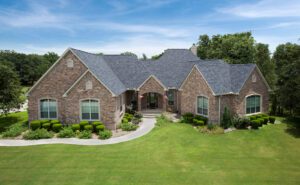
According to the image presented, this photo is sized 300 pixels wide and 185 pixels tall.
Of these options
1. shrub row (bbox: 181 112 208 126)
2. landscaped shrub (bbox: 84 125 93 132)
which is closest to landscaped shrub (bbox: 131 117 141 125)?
shrub row (bbox: 181 112 208 126)

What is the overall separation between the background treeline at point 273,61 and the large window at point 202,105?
8.33 metres

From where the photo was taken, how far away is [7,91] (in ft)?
73.8

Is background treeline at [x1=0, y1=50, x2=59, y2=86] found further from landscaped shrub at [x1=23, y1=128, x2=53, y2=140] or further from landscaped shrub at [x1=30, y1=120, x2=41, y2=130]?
landscaped shrub at [x1=23, y1=128, x2=53, y2=140]

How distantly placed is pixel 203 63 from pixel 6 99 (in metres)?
22.1

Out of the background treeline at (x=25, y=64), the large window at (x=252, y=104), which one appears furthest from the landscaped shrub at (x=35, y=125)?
the background treeline at (x=25, y=64)

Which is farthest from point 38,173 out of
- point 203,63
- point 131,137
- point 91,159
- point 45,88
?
point 203,63

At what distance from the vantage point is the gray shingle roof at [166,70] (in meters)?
24.0

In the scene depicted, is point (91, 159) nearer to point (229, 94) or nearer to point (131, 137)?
point (131, 137)

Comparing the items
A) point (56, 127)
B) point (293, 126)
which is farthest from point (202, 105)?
point (56, 127)

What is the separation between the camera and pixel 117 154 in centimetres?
1581

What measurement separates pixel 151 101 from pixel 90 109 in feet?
36.9

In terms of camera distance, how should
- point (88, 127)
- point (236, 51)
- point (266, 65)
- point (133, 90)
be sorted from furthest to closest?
point (236, 51) < point (266, 65) < point (133, 90) < point (88, 127)

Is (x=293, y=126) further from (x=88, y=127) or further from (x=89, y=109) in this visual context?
(x=89, y=109)

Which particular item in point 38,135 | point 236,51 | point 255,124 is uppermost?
point 236,51
